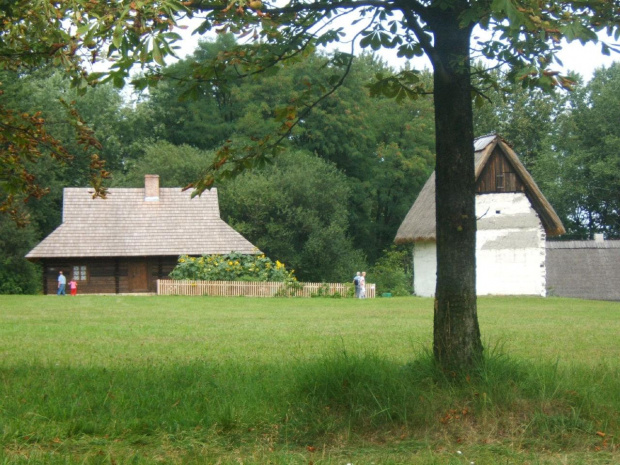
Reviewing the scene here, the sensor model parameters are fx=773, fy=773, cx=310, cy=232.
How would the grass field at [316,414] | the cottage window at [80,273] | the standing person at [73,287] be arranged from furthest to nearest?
1. the cottage window at [80,273]
2. the standing person at [73,287]
3. the grass field at [316,414]

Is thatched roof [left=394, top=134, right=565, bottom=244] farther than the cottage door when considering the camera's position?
No

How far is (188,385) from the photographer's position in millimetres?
7258

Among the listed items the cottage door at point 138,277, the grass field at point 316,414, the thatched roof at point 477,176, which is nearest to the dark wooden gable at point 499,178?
the thatched roof at point 477,176

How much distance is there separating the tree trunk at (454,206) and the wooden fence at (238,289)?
28051 mm

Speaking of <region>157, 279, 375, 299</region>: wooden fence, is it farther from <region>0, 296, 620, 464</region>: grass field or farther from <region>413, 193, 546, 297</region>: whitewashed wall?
<region>0, 296, 620, 464</region>: grass field

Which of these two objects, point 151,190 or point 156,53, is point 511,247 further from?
point 156,53

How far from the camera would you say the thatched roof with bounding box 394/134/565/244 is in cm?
Answer: 3641

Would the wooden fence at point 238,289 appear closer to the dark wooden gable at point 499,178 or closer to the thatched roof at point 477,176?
the thatched roof at point 477,176

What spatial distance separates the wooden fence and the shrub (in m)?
0.50

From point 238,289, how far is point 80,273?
12.6m

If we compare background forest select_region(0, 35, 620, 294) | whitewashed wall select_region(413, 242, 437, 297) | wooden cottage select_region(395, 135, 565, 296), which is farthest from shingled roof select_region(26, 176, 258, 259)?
wooden cottage select_region(395, 135, 565, 296)

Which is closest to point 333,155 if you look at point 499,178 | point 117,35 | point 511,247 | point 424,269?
point 424,269

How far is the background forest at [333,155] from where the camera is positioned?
47.4m

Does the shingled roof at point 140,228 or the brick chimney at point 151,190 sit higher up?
the brick chimney at point 151,190
